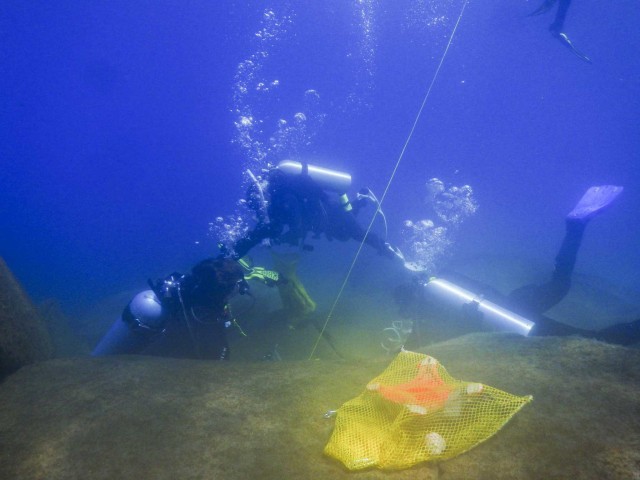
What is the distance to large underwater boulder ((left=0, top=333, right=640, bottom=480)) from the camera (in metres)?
1.89

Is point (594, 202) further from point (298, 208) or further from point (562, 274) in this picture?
point (298, 208)

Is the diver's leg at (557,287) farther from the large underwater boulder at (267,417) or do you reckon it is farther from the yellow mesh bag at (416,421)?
the yellow mesh bag at (416,421)

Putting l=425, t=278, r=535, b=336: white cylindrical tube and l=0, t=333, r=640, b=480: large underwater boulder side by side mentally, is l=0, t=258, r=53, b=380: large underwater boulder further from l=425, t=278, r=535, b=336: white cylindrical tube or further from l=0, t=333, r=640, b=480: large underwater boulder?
l=425, t=278, r=535, b=336: white cylindrical tube

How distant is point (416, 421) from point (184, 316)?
307 centimetres

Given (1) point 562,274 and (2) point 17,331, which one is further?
(1) point 562,274

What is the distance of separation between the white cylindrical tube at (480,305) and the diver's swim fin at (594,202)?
100 inches

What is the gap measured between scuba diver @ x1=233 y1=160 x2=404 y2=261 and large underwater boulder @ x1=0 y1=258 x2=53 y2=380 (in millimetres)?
2801

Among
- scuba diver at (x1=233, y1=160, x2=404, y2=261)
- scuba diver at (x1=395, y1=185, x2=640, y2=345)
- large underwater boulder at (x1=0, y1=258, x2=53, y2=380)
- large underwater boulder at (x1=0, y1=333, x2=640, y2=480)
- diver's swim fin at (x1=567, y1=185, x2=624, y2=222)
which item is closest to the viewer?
large underwater boulder at (x1=0, y1=333, x2=640, y2=480)

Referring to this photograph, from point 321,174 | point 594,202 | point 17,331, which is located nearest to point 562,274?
point 594,202

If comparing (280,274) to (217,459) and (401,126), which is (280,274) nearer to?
(217,459)

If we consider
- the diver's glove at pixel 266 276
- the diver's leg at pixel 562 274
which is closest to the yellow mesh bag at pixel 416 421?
the diver's glove at pixel 266 276

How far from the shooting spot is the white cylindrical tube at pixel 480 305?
17.7ft

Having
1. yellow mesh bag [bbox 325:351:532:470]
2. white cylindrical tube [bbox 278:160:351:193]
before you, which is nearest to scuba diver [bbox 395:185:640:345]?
white cylindrical tube [bbox 278:160:351:193]

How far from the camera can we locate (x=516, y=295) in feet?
20.6
